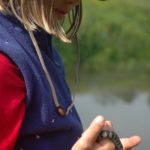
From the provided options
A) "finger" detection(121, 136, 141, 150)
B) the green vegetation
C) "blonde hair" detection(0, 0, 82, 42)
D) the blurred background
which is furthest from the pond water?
"blonde hair" detection(0, 0, 82, 42)

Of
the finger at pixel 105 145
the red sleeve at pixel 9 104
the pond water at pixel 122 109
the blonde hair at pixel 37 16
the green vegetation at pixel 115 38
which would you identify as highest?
the blonde hair at pixel 37 16

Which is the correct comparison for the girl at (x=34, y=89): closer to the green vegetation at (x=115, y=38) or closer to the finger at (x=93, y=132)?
the finger at (x=93, y=132)

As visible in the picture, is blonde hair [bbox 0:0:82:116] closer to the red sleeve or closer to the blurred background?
the red sleeve

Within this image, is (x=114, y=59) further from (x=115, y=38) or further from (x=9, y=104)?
(x=9, y=104)

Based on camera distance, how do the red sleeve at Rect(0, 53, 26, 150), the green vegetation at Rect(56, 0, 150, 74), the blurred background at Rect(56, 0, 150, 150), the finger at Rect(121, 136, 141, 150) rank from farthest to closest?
the green vegetation at Rect(56, 0, 150, 74)
the blurred background at Rect(56, 0, 150, 150)
the finger at Rect(121, 136, 141, 150)
the red sleeve at Rect(0, 53, 26, 150)

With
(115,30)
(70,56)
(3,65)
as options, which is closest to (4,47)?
(3,65)

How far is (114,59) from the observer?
40.6 feet

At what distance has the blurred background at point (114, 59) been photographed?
8141mm

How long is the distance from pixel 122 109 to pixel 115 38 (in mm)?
5167

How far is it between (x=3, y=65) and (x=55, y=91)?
139 millimetres

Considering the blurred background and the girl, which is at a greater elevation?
→ the girl

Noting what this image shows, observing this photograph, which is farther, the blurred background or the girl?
the blurred background

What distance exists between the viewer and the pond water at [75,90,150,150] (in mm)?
6291

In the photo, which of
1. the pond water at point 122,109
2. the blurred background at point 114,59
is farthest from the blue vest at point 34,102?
the blurred background at point 114,59
